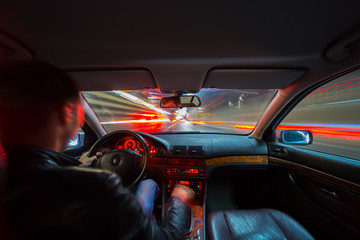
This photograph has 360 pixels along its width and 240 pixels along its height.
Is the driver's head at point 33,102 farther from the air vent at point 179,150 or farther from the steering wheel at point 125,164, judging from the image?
the air vent at point 179,150

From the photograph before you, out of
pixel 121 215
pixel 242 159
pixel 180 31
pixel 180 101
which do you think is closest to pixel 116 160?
pixel 121 215

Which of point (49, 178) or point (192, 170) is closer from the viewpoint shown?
point (49, 178)

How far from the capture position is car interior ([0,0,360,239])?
1236 millimetres

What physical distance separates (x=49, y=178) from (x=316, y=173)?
286 cm

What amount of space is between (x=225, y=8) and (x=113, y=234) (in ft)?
5.41

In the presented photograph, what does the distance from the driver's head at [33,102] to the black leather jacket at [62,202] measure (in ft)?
0.31

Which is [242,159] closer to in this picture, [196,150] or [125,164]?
[196,150]

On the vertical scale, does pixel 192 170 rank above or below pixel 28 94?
below

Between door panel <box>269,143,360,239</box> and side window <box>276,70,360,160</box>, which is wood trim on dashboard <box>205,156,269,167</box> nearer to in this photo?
door panel <box>269,143,360,239</box>

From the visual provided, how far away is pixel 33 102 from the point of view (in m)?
0.73

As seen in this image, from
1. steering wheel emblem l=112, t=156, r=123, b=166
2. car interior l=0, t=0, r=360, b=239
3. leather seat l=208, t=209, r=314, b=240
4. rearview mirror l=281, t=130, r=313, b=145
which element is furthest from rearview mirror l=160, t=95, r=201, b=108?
leather seat l=208, t=209, r=314, b=240

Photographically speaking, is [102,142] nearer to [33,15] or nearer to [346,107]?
[33,15]

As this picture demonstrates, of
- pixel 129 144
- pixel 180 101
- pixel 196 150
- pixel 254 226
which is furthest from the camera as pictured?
pixel 180 101

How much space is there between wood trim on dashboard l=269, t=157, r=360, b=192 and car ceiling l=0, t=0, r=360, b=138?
4.22ft
